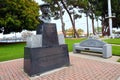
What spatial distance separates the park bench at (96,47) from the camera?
895 centimetres

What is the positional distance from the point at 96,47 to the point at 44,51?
14.5ft

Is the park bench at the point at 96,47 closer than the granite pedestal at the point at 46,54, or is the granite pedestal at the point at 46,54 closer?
the granite pedestal at the point at 46,54

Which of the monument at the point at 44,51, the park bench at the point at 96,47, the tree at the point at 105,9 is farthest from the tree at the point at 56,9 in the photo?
the monument at the point at 44,51

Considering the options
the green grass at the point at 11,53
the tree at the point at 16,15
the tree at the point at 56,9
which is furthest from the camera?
the tree at the point at 56,9

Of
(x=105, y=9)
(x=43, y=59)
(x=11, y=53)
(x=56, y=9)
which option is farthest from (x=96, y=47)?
(x=105, y=9)

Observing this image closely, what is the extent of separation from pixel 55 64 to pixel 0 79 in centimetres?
221

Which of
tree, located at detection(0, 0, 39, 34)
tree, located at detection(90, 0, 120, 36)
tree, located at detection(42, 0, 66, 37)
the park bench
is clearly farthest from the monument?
tree, located at detection(90, 0, 120, 36)

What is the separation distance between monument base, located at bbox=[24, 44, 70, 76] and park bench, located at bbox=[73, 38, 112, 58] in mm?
2732

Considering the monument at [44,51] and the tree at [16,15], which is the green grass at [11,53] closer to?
the monument at [44,51]

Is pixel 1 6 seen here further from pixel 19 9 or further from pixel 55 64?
pixel 55 64

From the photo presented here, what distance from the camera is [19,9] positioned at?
64.2 ft

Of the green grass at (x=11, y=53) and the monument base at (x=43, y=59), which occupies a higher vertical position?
the monument base at (x=43, y=59)

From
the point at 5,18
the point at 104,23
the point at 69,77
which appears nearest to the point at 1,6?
the point at 5,18

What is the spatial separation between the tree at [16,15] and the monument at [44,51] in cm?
1244
